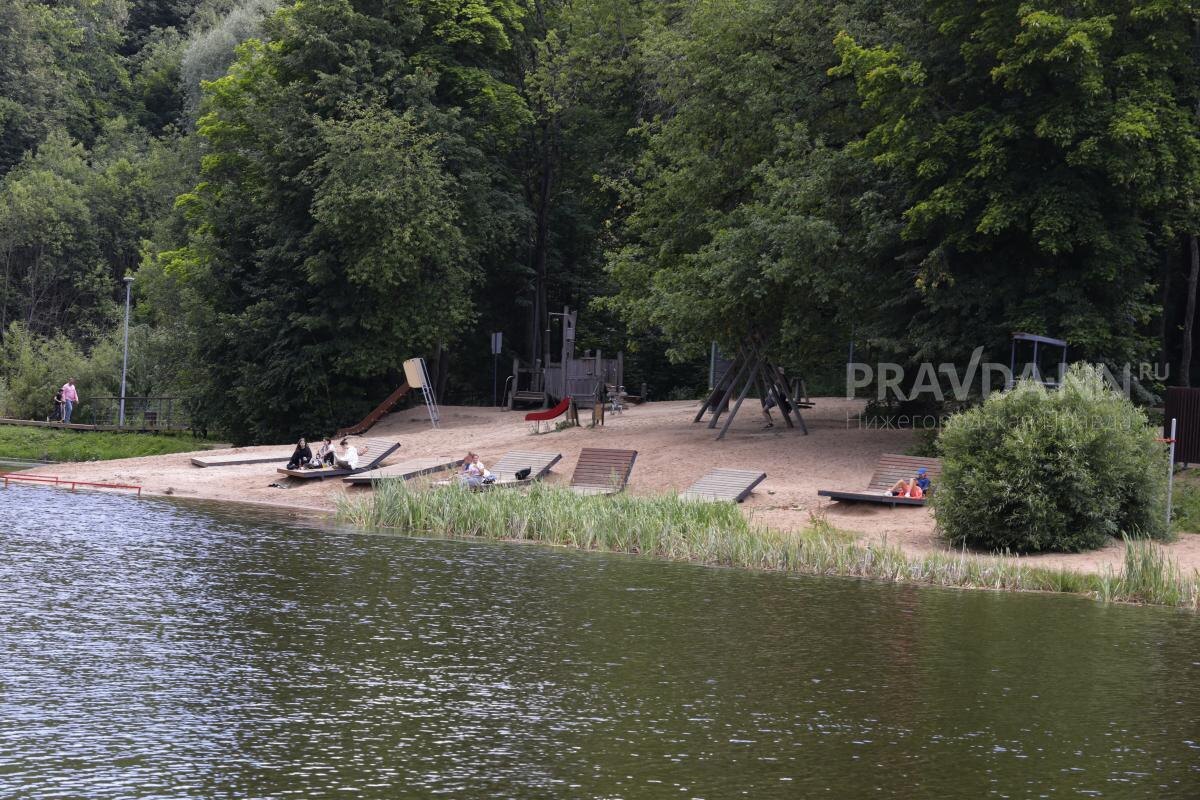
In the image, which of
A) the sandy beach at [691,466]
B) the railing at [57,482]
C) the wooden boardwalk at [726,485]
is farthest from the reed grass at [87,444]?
the wooden boardwalk at [726,485]

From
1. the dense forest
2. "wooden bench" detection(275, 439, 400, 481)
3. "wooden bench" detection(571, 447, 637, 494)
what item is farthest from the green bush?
"wooden bench" detection(275, 439, 400, 481)

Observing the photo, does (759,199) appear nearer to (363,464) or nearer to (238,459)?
(363,464)

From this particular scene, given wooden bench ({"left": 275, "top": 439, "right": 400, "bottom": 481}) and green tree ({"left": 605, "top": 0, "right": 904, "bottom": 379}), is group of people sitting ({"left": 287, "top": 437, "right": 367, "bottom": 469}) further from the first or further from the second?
green tree ({"left": 605, "top": 0, "right": 904, "bottom": 379})

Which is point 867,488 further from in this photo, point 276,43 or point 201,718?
point 276,43

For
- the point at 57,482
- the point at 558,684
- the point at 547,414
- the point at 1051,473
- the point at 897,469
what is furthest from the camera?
the point at 547,414

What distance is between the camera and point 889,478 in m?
28.1

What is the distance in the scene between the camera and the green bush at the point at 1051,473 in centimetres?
2316

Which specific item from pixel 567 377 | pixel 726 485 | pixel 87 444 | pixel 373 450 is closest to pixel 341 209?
pixel 373 450

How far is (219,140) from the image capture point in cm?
4881

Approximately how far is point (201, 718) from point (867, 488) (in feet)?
62.7

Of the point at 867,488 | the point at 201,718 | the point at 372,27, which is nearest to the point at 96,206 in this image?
the point at 372,27

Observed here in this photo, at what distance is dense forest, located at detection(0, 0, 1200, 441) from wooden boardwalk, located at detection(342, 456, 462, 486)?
22.1 feet

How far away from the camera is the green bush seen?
2316cm

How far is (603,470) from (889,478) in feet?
23.0
